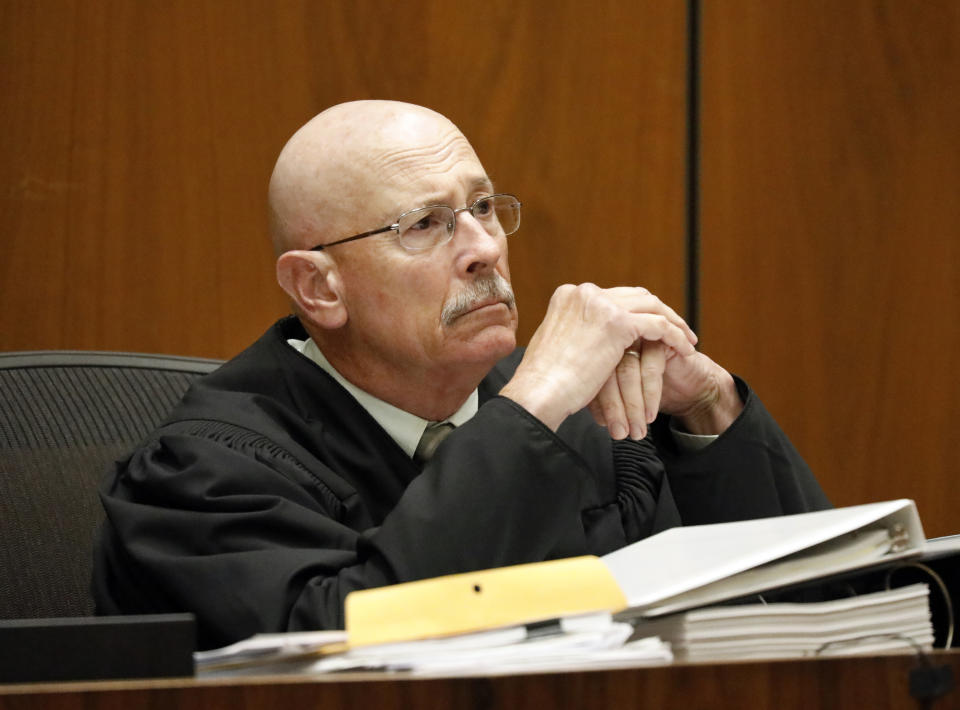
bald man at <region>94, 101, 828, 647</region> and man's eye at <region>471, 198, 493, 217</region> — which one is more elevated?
man's eye at <region>471, 198, 493, 217</region>

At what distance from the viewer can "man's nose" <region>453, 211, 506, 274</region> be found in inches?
58.1

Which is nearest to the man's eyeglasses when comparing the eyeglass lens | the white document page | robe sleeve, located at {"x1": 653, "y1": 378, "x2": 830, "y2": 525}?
the eyeglass lens

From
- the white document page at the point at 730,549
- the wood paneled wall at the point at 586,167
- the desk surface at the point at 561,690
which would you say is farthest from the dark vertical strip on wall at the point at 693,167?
the desk surface at the point at 561,690

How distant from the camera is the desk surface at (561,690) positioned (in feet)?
2.02

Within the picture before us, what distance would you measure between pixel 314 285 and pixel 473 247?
0.74ft

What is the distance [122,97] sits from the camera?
216 cm

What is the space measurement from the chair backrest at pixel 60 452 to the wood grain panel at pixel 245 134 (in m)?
0.62

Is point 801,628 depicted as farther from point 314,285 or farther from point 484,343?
point 314,285

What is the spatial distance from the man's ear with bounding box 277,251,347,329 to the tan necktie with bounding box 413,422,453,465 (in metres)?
0.18

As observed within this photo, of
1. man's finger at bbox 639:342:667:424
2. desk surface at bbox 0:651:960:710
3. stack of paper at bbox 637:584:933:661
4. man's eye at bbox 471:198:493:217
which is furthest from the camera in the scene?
man's eye at bbox 471:198:493:217

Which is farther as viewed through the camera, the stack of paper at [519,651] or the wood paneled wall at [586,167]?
the wood paneled wall at [586,167]

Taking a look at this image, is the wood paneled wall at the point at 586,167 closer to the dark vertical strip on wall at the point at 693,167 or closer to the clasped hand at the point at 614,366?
the dark vertical strip on wall at the point at 693,167

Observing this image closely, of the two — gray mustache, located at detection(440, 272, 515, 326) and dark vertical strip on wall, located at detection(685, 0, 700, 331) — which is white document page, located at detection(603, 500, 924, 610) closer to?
gray mustache, located at detection(440, 272, 515, 326)

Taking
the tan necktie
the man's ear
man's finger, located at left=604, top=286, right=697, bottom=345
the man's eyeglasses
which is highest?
the man's eyeglasses
